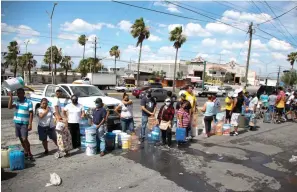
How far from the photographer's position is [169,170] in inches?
244

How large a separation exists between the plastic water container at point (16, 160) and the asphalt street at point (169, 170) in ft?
0.43

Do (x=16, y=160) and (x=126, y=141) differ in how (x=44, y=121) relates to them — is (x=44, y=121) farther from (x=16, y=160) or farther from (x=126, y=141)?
(x=126, y=141)

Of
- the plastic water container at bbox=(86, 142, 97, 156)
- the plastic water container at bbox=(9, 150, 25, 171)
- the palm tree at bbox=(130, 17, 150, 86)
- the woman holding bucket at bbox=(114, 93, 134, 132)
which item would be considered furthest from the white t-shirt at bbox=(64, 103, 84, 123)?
the palm tree at bbox=(130, 17, 150, 86)

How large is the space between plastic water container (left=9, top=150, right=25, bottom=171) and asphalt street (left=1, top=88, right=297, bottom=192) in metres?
0.13

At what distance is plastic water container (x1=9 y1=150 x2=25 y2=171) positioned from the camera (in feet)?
19.0

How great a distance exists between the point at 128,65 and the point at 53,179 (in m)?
88.1

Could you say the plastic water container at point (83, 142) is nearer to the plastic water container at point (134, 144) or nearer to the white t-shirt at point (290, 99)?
the plastic water container at point (134, 144)

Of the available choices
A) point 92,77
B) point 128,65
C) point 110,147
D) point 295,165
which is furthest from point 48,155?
point 128,65

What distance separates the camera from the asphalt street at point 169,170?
5.30 meters

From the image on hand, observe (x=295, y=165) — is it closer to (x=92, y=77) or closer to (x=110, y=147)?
(x=110, y=147)

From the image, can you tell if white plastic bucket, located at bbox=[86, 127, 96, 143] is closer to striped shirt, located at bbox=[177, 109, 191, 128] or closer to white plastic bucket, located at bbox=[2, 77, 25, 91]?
white plastic bucket, located at bbox=[2, 77, 25, 91]

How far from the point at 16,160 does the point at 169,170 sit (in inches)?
134

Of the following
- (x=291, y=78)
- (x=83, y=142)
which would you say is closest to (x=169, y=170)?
(x=83, y=142)

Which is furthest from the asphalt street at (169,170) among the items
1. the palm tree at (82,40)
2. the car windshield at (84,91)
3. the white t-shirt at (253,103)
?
the palm tree at (82,40)
